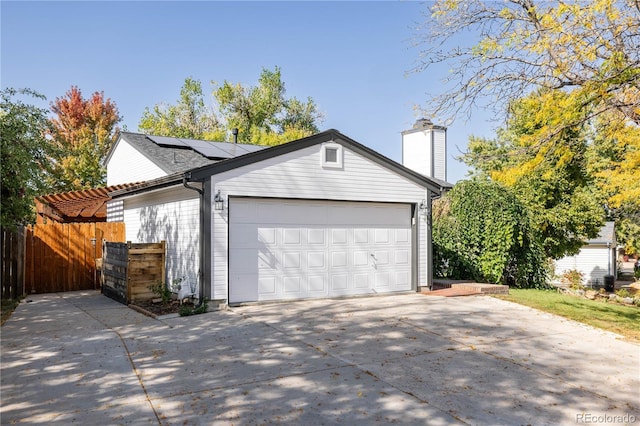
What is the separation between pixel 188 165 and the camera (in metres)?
13.2

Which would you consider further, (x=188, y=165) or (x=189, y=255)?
(x=188, y=165)

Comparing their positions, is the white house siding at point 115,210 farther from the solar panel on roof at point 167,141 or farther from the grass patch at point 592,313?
the grass patch at point 592,313

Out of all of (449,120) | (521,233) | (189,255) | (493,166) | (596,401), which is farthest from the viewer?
(493,166)

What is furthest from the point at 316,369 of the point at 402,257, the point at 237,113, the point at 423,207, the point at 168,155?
the point at 237,113

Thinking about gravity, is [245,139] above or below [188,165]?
above

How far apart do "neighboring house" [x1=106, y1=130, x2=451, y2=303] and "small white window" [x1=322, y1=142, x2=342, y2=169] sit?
2cm

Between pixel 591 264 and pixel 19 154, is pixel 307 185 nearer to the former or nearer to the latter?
pixel 19 154

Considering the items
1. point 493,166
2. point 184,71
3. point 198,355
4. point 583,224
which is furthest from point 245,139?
point 198,355

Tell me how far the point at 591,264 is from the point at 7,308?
28906 mm

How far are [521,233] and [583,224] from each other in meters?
5.27

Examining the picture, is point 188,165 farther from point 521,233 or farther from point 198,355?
point 521,233

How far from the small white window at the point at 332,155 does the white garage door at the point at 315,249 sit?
35.8 inches

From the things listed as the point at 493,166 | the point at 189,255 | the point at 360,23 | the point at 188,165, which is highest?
the point at 360,23

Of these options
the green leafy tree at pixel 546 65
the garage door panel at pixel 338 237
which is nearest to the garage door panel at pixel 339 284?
the garage door panel at pixel 338 237
